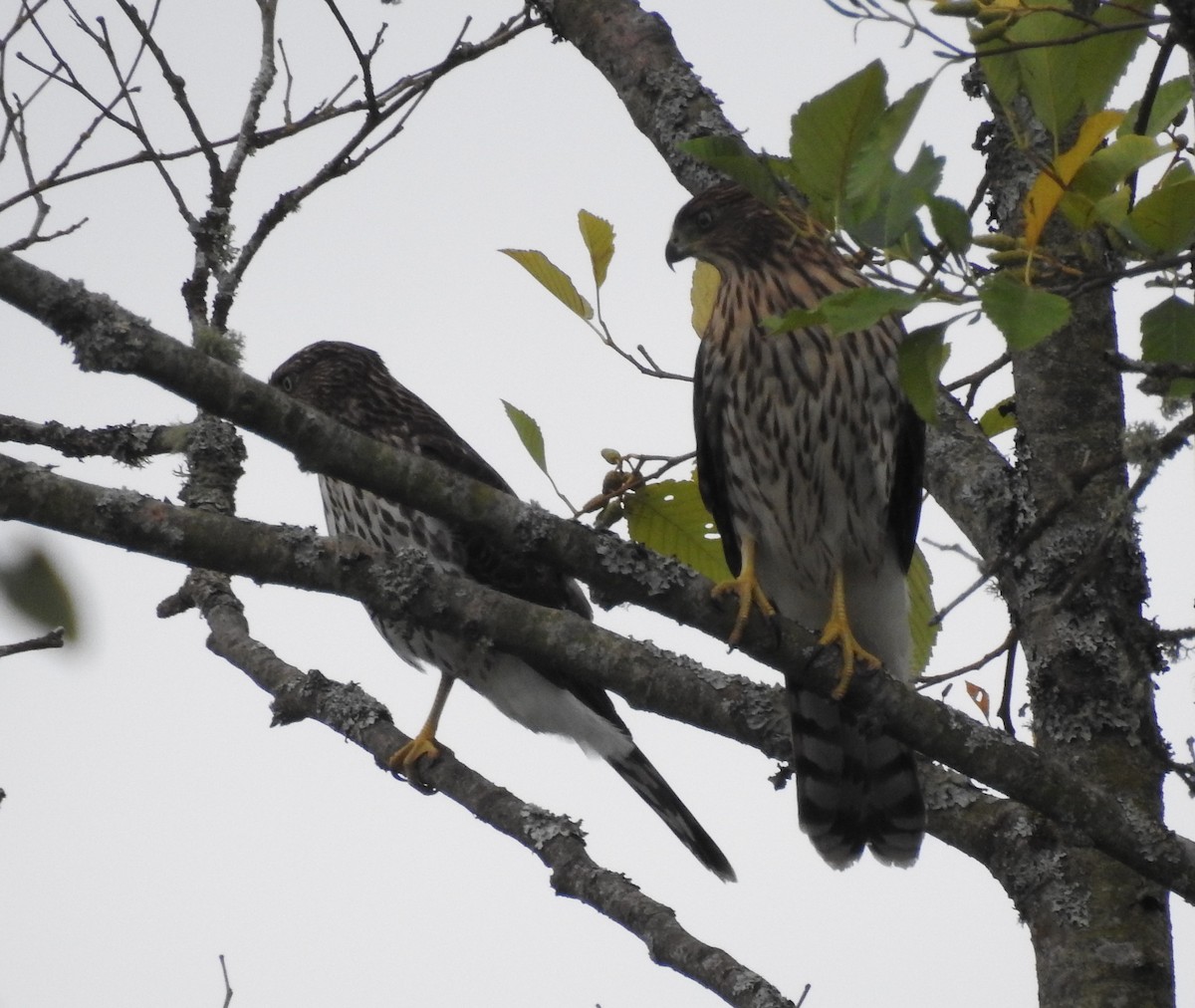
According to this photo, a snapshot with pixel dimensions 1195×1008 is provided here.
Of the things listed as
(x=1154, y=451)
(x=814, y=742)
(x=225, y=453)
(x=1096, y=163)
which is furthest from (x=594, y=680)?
(x=225, y=453)

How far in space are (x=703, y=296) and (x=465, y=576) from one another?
124 centimetres

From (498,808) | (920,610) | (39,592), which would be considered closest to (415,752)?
(498,808)

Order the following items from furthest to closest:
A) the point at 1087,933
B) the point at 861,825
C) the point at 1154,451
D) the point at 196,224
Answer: the point at 861,825 < the point at 196,224 < the point at 1087,933 < the point at 1154,451

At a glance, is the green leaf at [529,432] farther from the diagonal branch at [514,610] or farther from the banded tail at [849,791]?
the banded tail at [849,791]

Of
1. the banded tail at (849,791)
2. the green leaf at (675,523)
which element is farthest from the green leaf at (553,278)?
the banded tail at (849,791)

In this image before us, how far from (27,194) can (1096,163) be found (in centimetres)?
261

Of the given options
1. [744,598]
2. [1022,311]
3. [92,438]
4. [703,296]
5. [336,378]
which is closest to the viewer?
[1022,311]

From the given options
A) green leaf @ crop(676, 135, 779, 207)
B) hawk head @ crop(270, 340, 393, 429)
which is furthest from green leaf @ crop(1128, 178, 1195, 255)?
hawk head @ crop(270, 340, 393, 429)

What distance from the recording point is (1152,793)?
313cm

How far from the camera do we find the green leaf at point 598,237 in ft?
10.8

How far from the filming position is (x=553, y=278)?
3318mm

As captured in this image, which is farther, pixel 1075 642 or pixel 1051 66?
pixel 1075 642

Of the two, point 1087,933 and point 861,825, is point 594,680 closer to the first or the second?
point 1087,933

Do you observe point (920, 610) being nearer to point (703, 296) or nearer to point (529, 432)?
point (703, 296)
